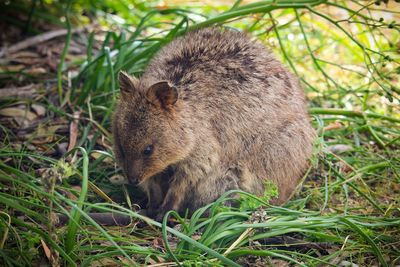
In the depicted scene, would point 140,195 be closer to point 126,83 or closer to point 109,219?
point 109,219

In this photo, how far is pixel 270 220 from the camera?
3.87m

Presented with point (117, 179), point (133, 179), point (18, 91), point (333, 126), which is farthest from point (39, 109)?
point (333, 126)

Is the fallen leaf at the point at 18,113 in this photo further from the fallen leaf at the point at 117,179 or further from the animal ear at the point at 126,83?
the animal ear at the point at 126,83

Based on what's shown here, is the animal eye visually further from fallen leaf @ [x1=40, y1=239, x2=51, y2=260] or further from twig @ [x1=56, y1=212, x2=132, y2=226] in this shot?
fallen leaf @ [x1=40, y1=239, x2=51, y2=260]

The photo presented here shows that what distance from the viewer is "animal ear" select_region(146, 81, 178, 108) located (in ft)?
13.6

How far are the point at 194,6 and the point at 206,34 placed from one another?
135 inches

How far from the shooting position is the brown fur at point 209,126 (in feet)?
14.0

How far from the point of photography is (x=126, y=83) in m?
4.39

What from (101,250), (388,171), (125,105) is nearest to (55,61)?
(125,105)

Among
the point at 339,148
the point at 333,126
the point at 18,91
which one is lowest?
the point at 339,148

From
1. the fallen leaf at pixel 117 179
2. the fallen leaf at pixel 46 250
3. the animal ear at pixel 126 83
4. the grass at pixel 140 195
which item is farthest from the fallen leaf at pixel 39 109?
the fallen leaf at pixel 46 250

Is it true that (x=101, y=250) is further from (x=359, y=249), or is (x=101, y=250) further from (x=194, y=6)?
(x=194, y=6)

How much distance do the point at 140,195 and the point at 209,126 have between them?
987mm

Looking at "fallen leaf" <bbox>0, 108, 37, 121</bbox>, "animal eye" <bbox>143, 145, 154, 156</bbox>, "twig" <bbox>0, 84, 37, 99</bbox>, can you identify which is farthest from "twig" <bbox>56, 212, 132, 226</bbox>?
"twig" <bbox>0, 84, 37, 99</bbox>
